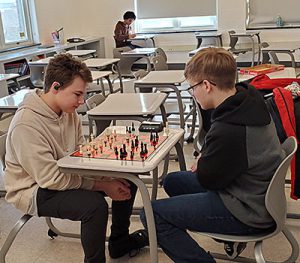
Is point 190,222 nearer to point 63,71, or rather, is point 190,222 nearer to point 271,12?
point 63,71

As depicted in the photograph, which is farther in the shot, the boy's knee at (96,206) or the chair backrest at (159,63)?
the chair backrest at (159,63)

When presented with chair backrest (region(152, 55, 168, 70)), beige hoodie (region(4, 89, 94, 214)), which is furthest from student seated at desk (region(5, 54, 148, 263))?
chair backrest (region(152, 55, 168, 70))

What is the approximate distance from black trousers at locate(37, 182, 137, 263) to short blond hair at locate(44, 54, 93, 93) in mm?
454

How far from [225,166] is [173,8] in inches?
279

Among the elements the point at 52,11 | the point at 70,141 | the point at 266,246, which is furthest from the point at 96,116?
the point at 52,11

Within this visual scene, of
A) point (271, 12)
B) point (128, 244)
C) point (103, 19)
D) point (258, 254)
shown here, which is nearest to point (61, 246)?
point (128, 244)

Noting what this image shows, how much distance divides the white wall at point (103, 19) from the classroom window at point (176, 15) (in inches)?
7.3

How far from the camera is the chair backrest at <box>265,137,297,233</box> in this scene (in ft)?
4.61

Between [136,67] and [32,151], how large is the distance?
6.90 metres

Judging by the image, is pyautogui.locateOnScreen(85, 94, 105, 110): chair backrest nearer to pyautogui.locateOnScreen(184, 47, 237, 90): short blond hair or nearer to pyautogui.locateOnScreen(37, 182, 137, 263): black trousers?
pyautogui.locateOnScreen(37, 182, 137, 263): black trousers

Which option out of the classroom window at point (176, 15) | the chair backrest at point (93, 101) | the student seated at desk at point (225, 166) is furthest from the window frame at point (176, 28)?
the student seated at desk at point (225, 166)

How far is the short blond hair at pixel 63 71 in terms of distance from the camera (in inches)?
67.3

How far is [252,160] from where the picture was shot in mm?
1434

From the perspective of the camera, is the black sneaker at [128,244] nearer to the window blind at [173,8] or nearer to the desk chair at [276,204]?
the desk chair at [276,204]
